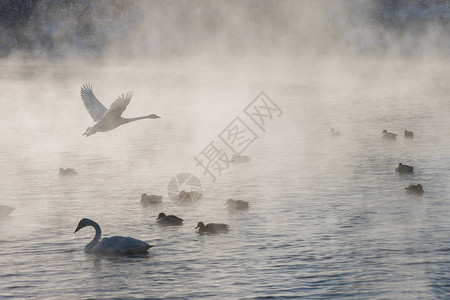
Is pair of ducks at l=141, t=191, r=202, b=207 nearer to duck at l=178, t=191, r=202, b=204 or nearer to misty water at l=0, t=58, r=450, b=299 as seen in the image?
duck at l=178, t=191, r=202, b=204

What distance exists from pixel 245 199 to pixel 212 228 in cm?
582

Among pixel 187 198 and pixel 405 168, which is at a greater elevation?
pixel 405 168

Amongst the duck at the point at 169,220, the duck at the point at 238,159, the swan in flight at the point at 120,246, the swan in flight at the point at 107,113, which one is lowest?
the swan in flight at the point at 120,246

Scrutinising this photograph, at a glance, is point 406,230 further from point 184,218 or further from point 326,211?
point 184,218

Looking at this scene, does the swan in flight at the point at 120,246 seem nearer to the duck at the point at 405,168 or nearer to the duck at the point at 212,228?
the duck at the point at 212,228

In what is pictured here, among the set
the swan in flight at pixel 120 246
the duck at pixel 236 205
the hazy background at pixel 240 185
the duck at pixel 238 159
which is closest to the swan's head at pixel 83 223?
the hazy background at pixel 240 185

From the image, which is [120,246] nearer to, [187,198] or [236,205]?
[236,205]

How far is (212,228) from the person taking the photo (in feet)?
83.6

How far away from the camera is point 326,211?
2844cm
